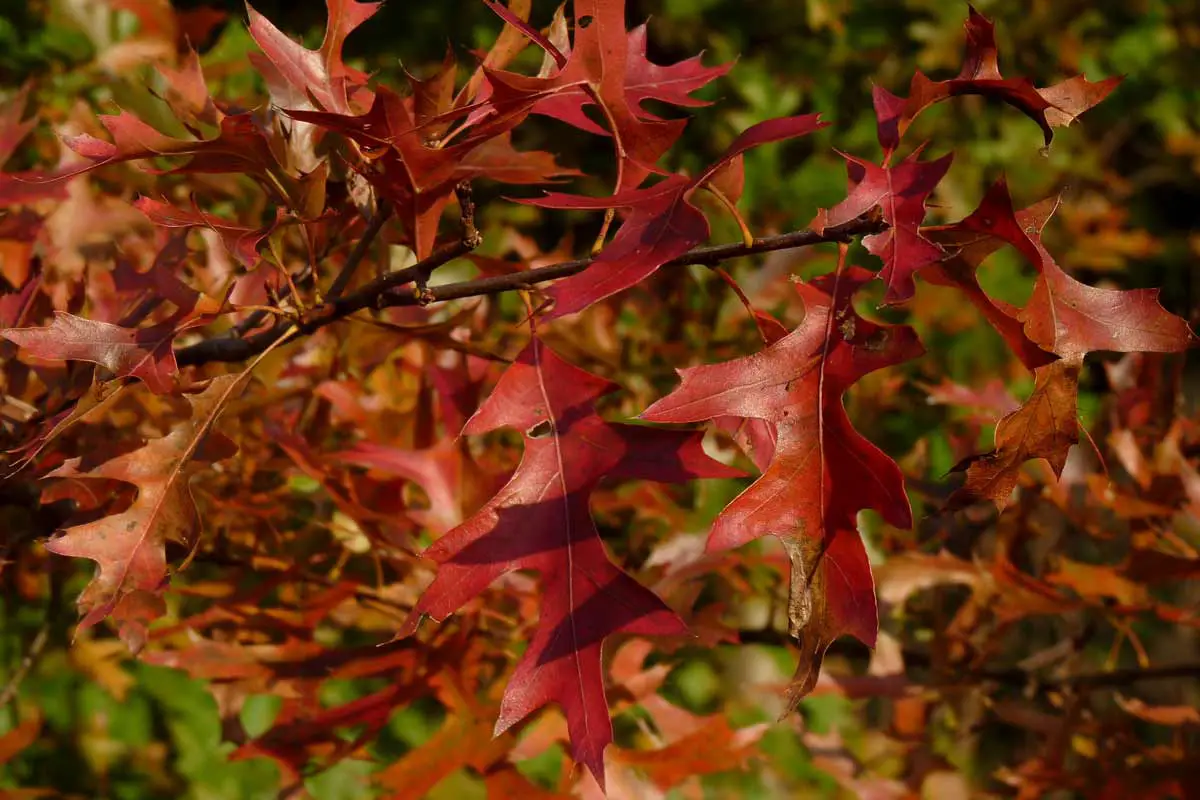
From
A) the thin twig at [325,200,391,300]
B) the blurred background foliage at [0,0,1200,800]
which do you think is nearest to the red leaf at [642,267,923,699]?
the thin twig at [325,200,391,300]

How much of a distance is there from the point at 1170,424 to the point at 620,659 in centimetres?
85

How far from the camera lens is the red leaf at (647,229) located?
0.67 metres

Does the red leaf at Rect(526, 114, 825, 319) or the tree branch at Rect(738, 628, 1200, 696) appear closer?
the red leaf at Rect(526, 114, 825, 319)

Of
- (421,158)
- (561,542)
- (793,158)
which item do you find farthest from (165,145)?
(793,158)

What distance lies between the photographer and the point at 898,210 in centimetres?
72

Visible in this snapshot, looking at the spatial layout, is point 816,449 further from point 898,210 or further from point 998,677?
point 998,677

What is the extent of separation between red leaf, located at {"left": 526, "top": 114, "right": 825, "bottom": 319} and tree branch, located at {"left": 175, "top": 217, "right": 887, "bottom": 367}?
0.14 feet

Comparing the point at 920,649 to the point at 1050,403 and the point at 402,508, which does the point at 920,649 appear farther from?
the point at 1050,403

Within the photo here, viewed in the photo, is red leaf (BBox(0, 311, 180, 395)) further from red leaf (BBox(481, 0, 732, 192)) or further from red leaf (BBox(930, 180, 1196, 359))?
red leaf (BBox(930, 180, 1196, 359))

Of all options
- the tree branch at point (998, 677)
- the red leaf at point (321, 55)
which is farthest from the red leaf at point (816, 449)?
the tree branch at point (998, 677)

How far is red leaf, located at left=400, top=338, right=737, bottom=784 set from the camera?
2.71 ft

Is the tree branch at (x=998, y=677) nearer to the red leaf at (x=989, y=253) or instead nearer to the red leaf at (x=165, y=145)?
the red leaf at (x=989, y=253)

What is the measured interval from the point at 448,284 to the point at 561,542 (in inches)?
9.0

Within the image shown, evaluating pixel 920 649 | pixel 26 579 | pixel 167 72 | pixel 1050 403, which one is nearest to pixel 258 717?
pixel 26 579
